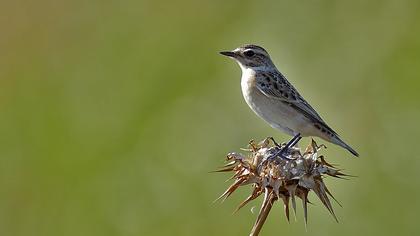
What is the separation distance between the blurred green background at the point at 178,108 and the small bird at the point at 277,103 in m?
2.02

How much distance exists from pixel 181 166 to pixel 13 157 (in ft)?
8.16

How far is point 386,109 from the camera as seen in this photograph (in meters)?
13.0

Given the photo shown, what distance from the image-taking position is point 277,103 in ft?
33.2

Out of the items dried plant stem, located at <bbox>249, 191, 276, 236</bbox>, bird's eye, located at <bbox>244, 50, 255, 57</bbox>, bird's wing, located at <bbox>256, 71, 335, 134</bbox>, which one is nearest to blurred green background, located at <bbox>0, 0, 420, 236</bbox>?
bird's wing, located at <bbox>256, 71, 335, 134</bbox>

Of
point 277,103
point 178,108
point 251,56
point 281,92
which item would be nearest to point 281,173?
point 277,103

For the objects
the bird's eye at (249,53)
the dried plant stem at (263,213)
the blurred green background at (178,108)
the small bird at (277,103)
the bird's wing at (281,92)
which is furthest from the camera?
the blurred green background at (178,108)

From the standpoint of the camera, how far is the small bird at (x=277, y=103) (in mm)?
9852

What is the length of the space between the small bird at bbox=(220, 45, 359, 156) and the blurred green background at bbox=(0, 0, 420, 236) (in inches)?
79.5

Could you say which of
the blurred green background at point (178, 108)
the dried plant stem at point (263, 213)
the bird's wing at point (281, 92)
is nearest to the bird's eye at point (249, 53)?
the bird's wing at point (281, 92)

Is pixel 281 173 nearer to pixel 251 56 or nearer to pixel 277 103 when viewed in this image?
pixel 277 103

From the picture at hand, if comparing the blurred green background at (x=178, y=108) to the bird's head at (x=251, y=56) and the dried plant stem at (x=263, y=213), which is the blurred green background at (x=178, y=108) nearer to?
the bird's head at (x=251, y=56)

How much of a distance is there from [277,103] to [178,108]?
373 centimetres

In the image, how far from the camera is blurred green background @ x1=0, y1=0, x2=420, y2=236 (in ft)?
40.3

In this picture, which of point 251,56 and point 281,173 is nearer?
point 281,173
